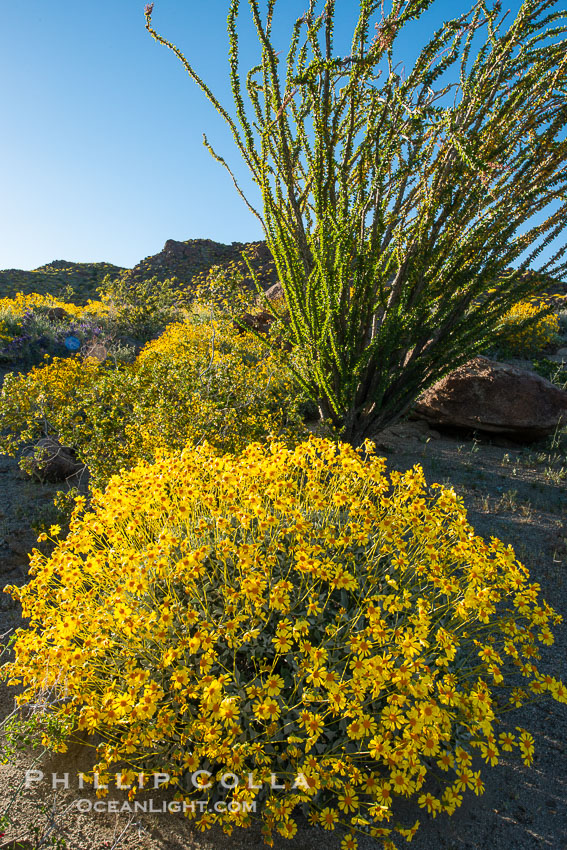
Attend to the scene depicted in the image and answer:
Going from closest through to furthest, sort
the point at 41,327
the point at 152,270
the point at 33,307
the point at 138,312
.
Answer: the point at 41,327, the point at 33,307, the point at 138,312, the point at 152,270

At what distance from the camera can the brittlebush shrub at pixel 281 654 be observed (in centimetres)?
170

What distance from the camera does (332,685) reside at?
1.65 metres

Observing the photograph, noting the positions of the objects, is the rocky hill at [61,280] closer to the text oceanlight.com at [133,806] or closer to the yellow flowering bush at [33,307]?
the yellow flowering bush at [33,307]

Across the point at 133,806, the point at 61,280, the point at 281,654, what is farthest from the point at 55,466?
the point at 61,280

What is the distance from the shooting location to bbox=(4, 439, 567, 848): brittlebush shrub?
170 centimetres

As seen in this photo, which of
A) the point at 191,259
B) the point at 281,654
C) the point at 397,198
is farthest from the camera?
the point at 191,259

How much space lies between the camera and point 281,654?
5.88ft

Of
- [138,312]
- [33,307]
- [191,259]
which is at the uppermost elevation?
[191,259]

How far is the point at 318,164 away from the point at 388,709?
3.60 meters

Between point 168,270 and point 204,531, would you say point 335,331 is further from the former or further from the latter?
point 168,270

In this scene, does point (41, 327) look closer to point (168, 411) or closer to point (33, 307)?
point (33, 307)

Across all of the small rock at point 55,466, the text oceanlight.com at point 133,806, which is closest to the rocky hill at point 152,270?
the small rock at point 55,466

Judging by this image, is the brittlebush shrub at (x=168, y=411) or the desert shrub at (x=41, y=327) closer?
the brittlebush shrub at (x=168, y=411)

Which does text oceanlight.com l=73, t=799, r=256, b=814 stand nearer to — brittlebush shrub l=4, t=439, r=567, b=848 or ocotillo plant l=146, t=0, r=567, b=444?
brittlebush shrub l=4, t=439, r=567, b=848
